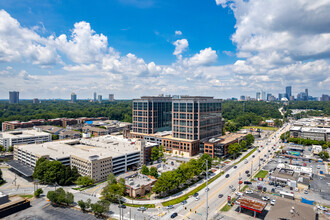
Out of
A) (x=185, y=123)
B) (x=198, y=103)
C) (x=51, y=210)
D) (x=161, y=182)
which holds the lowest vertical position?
(x=51, y=210)

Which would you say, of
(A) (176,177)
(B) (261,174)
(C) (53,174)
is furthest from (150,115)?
(B) (261,174)

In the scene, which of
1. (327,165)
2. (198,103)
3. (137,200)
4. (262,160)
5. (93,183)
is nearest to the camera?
(137,200)

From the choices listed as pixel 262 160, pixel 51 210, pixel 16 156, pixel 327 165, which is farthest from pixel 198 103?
pixel 16 156

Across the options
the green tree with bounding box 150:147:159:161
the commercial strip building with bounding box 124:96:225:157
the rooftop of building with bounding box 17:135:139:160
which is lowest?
the green tree with bounding box 150:147:159:161

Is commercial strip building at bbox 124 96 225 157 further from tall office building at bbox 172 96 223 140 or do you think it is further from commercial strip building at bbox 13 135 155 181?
commercial strip building at bbox 13 135 155 181

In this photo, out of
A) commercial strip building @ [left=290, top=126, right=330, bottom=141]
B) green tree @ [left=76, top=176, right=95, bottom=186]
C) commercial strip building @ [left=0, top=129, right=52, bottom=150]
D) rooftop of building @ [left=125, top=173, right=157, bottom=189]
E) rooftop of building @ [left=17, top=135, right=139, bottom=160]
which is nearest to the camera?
rooftop of building @ [left=125, top=173, right=157, bottom=189]

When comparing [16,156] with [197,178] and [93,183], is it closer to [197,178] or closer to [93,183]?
[93,183]

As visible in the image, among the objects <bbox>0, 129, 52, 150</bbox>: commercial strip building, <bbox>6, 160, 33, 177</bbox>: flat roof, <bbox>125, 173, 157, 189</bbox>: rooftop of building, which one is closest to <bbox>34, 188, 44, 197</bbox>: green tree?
<bbox>6, 160, 33, 177</bbox>: flat roof
